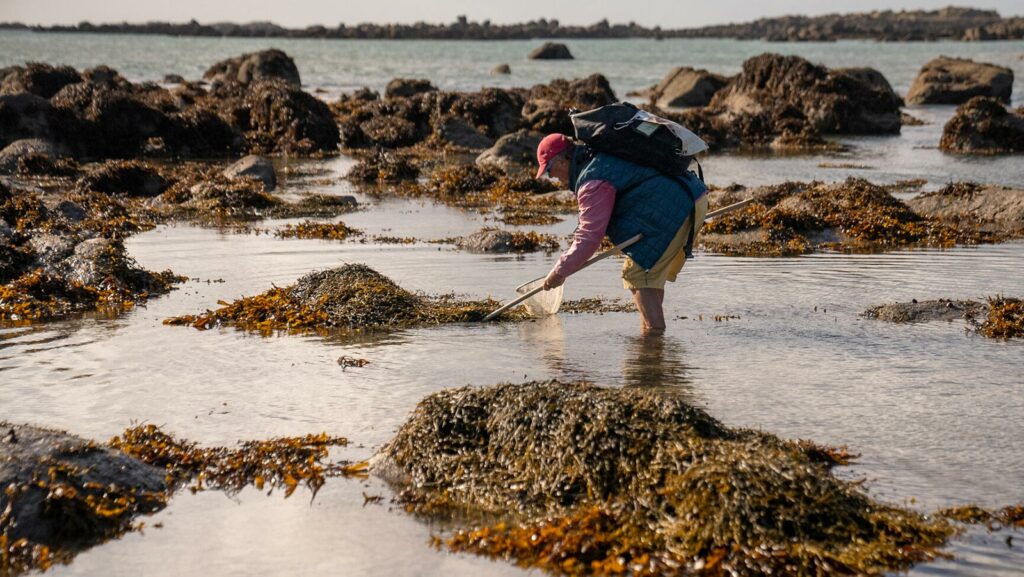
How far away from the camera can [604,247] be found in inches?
488

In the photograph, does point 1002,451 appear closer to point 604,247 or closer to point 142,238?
point 604,247

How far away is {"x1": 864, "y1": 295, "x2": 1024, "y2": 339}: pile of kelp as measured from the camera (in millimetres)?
7977

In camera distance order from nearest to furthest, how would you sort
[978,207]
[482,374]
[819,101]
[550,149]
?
[482,374] → [550,149] → [978,207] → [819,101]

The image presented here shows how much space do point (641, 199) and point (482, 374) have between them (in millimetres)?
1602

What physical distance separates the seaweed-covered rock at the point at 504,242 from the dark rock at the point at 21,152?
10050 millimetres

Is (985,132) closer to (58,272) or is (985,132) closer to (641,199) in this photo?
(641,199)

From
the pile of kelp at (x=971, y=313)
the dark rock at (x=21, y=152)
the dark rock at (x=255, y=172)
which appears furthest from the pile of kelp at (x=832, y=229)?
the dark rock at (x=21, y=152)

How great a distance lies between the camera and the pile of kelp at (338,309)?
8.43 m

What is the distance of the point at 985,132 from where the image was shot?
2320cm

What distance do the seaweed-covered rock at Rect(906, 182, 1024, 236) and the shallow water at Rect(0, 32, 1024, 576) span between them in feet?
5.46

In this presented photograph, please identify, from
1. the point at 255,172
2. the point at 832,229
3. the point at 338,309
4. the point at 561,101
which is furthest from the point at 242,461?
the point at 561,101

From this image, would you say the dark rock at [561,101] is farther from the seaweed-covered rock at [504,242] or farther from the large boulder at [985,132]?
the seaweed-covered rock at [504,242]

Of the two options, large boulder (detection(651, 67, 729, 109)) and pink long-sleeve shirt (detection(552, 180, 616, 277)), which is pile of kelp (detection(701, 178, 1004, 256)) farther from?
large boulder (detection(651, 67, 729, 109))

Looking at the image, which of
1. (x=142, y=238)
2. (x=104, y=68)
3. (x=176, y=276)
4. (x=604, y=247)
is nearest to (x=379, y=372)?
(x=176, y=276)
